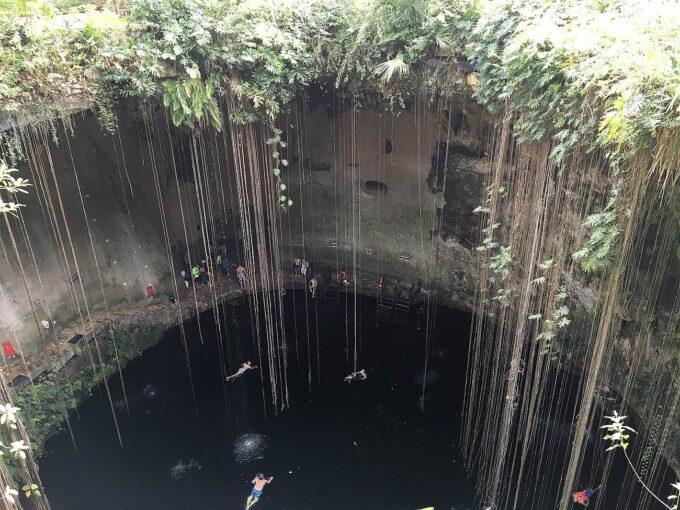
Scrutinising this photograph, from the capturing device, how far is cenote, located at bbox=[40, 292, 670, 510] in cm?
671

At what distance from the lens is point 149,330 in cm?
938

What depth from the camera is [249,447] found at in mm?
7371

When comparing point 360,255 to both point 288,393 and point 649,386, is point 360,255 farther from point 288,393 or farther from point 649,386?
point 649,386

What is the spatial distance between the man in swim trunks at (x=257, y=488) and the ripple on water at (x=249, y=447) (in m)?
0.36

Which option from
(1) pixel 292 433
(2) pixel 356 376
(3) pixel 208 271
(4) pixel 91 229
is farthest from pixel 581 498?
(4) pixel 91 229

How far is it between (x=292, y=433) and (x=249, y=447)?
2.02 ft

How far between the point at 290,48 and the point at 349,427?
522 centimetres

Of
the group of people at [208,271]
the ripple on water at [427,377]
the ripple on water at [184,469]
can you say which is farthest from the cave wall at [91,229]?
the ripple on water at [427,377]

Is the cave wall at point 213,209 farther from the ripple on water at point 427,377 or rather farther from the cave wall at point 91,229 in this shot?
the ripple on water at point 427,377

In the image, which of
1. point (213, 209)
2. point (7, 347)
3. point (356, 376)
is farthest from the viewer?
point (213, 209)

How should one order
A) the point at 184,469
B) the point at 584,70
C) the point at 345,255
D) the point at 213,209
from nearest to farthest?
1. the point at 584,70
2. the point at 184,469
3. the point at 213,209
4. the point at 345,255

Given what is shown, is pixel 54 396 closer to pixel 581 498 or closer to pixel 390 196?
pixel 390 196

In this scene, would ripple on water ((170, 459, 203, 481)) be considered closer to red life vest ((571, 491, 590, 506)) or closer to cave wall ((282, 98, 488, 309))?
red life vest ((571, 491, 590, 506))

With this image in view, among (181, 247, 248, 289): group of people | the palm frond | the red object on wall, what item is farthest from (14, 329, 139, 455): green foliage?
the palm frond
